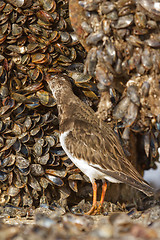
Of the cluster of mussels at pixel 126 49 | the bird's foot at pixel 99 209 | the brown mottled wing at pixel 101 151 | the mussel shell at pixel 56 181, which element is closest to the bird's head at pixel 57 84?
the brown mottled wing at pixel 101 151

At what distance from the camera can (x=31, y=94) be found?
Answer: 205 cm

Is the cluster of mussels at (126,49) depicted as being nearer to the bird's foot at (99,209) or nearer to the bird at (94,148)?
the bird at (94,148)

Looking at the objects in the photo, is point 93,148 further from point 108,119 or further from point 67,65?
point 67,65

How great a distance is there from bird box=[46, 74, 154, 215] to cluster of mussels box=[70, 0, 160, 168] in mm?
178

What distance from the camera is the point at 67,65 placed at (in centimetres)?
209

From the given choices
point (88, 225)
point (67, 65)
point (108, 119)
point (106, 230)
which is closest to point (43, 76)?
point (67, 65)

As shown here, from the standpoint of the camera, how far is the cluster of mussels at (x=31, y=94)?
78.7 inches

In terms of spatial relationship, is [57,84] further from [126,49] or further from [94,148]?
[126,49]

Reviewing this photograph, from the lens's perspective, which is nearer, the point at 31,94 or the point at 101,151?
the point at 101,151

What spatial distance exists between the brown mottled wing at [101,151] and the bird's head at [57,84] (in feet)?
0.77

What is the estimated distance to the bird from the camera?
1.78 metres

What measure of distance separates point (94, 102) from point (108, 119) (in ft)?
0.95

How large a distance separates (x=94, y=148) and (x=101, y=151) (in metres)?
0.04

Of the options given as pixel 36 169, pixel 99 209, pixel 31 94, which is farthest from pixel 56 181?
pixel 31 94
